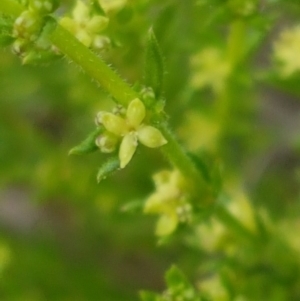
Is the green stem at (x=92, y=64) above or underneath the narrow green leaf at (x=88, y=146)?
above

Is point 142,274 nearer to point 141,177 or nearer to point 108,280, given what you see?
point 108,280

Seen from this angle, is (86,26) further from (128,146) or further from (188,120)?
(188,120)

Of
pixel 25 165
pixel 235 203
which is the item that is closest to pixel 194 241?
pixel 235 203

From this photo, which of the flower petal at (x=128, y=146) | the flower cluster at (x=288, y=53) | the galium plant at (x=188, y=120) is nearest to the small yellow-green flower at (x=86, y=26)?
the galium plant at (x=188, y=120)

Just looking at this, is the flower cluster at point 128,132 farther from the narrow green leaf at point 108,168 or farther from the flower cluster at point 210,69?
the flower cluster at point 210,69

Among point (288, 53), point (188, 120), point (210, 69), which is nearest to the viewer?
point (288, 53)

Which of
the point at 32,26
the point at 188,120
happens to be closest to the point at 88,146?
the point at 32,26
